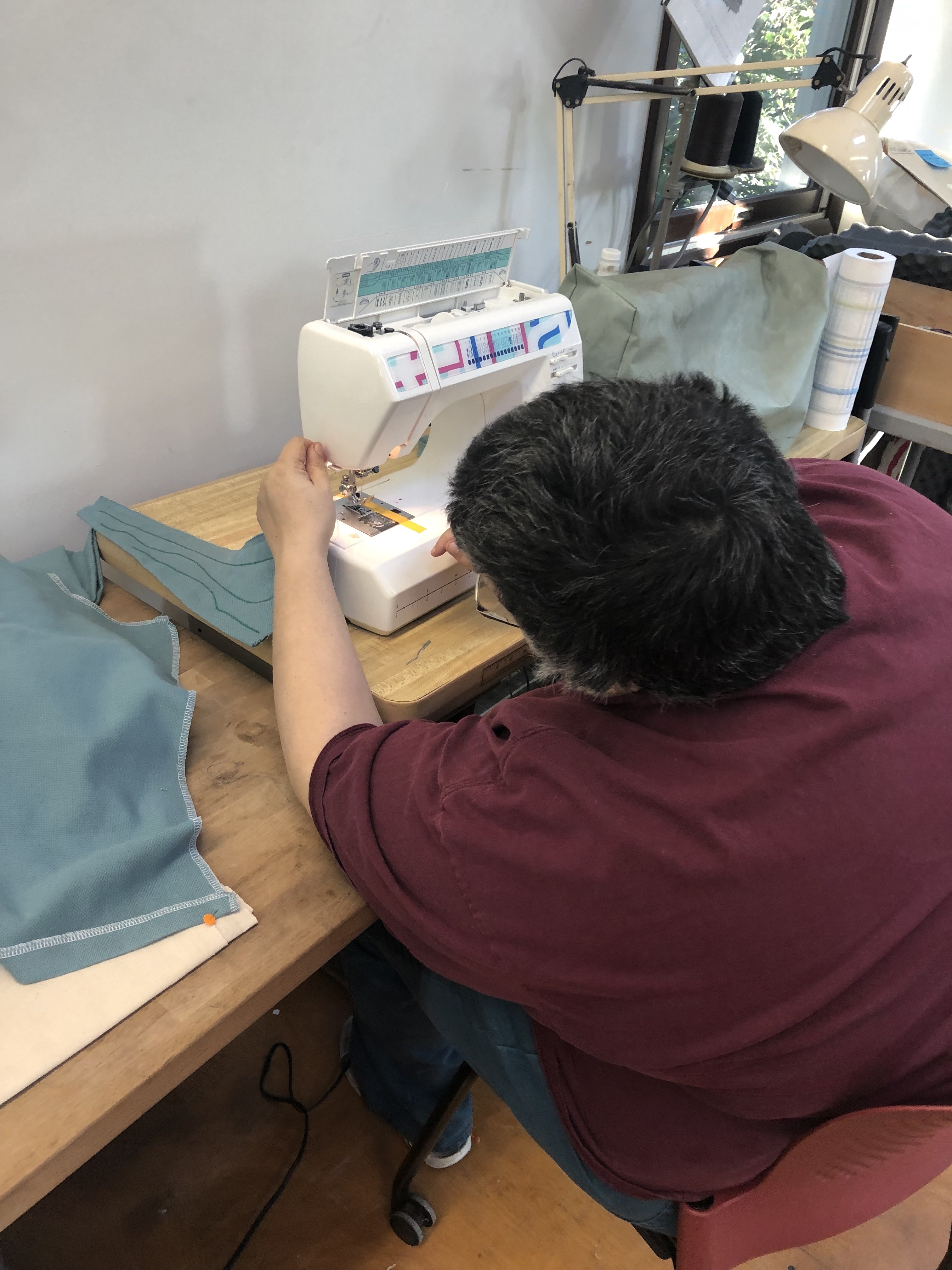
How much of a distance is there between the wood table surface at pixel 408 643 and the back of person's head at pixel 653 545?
12.0 inches

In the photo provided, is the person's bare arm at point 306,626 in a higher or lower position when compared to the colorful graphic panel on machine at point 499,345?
lower

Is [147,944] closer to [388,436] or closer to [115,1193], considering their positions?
[388,436]

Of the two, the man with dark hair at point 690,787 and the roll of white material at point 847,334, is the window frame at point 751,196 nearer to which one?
the roll of white material at point 847,334

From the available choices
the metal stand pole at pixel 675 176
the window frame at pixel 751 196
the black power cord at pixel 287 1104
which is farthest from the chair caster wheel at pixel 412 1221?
the window frame at pixel 751 196

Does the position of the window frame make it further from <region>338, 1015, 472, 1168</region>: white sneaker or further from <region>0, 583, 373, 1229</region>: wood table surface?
<region>338, 1015, 472, 1168</region>: white sneaker

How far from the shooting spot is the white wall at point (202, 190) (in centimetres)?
106

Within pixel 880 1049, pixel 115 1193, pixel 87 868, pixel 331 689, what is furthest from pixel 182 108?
pixel 115 1193

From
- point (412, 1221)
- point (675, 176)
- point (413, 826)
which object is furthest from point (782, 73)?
point (412, 1221)

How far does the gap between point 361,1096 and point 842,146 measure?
5.93ft

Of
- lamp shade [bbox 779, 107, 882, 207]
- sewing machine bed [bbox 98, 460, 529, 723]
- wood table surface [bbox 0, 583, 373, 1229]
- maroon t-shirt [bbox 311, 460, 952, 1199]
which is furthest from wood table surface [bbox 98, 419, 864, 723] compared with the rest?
lamp shade [bbox 779, 107, 882, 207]

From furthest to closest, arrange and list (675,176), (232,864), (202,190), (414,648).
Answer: (675,176) < (202,190) < (414,648) < (232,864)

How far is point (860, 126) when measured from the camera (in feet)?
4.75

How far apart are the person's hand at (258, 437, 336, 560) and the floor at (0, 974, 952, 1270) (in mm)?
965

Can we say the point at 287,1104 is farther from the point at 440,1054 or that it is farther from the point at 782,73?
the point at 782,73
